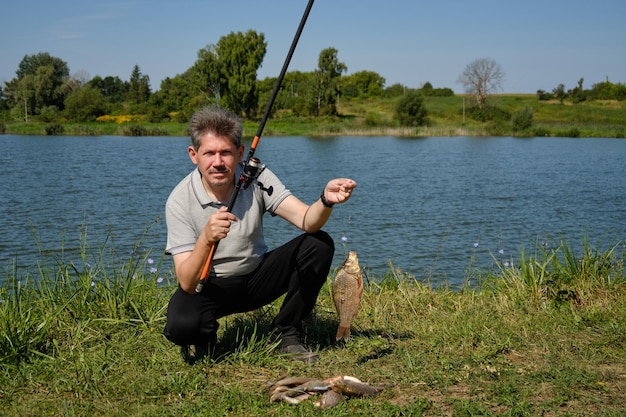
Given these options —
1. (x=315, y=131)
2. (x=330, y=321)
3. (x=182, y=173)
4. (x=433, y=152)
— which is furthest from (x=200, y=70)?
(x=330, y=321)

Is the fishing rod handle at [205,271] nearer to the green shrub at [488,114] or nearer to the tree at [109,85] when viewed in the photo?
the green shrub at [488,114]

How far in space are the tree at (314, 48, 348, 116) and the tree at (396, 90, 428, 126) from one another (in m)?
7.38

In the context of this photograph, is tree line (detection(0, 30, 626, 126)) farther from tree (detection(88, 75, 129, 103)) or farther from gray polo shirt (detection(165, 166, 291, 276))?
gray polo shirt (detection(165, 166, 291, 276))

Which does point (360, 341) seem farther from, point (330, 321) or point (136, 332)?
point (136, 332)

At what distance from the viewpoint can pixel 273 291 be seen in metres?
3.83

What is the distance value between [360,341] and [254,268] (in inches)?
31.8

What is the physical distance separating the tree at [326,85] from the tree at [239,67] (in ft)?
21.9

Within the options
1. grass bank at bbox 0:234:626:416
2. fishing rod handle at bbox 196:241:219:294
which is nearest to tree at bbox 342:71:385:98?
grass bank at bbox 0:234:626:416

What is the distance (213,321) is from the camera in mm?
3615

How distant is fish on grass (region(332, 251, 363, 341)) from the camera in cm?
351

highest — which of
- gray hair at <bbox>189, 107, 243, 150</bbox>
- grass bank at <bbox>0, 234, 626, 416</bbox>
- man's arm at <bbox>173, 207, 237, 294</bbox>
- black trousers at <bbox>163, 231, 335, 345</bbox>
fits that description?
gray hair at <bbox>189, 107, 243, 150</bbox>

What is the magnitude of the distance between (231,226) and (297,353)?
0.82 meters

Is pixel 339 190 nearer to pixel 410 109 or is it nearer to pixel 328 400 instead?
pixel 328 400

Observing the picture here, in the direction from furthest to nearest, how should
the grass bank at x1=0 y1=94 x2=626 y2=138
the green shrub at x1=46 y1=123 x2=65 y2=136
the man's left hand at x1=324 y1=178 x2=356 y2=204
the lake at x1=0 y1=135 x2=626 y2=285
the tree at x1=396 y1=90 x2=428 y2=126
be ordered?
1. the tree at x1=396 y1=90 x2=428 y2=126
2. the grass bank at x1=0 y1=94 x2=626 y2=138
3. the green shrub at x1=46 y1=123 x2=65 y2=136
4. the lake at x1=0 y1=135 x2=626 y2=285
5. the man's left hand at x1=324 y1=178 x2=356 y2=204
